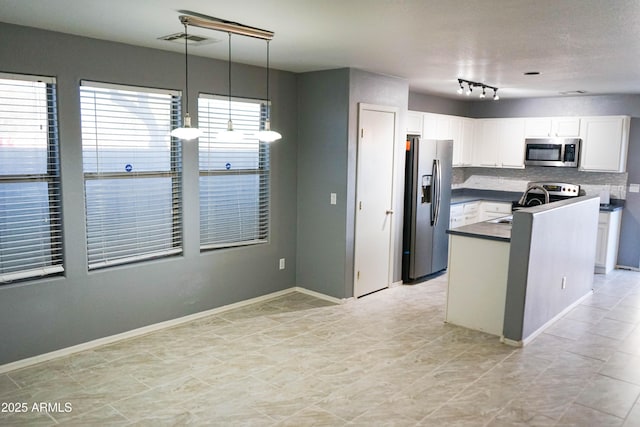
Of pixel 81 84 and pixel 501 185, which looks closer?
pixel 81 84

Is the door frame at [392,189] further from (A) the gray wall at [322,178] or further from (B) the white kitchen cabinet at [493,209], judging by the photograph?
(B) the white kitchen cabinet at [493,209]

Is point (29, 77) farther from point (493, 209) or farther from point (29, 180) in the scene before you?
point (493, 209)

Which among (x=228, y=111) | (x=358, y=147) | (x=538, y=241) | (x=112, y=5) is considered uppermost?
(x=112, y=5)

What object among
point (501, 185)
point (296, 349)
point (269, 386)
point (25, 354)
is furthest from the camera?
point (501, 185)

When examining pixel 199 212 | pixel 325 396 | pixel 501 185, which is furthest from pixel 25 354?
pixel 501 185

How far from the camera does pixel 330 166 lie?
515 centimetres

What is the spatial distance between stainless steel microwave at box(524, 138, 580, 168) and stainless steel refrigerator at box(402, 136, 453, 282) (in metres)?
1.63

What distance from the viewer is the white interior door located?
5.17 meters

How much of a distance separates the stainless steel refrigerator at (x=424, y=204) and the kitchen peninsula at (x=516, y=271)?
45.0 inches

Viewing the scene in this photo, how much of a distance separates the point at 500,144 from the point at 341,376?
5.31m

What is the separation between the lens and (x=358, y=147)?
16.7ft

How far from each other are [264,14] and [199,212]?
222 cm

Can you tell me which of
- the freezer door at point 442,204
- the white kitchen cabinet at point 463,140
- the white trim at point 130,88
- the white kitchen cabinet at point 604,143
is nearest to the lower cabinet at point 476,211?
the freezer door at point 442,204

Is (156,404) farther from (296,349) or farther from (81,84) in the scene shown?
(81,84)
